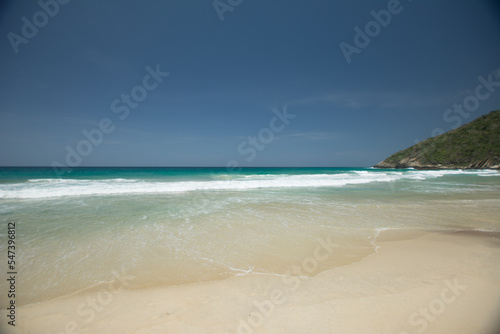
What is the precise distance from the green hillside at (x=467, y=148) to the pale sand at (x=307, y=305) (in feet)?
223

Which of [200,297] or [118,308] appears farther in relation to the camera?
[200,297]

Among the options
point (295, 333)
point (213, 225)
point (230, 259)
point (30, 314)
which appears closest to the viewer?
point (295, 333)

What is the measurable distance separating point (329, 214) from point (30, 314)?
7564 mm

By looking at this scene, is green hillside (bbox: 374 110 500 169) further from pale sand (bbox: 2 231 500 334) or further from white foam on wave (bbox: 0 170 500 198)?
pale sand (bbox: 2 231 500 334)

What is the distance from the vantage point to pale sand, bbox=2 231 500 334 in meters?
2.25

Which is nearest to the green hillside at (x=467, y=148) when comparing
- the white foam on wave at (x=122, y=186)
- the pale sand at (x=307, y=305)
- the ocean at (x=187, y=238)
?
the white foam on wave at (x=122, y=186)

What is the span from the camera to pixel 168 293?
288 centimetres

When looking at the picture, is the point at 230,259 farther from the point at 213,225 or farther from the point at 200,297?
the point at 213,225

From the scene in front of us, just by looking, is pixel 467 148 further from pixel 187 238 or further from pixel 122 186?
pixel 122 186

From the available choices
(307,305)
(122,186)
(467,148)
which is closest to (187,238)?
(307,305)

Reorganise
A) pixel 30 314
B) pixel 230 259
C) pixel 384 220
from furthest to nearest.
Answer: pixel 384 220
pixel 230 259
pixel 30 314

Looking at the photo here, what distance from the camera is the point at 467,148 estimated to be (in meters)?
51.0

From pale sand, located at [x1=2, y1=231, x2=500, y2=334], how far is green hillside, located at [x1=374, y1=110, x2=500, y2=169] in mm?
68051

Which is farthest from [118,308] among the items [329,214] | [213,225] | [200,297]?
[329,214]
